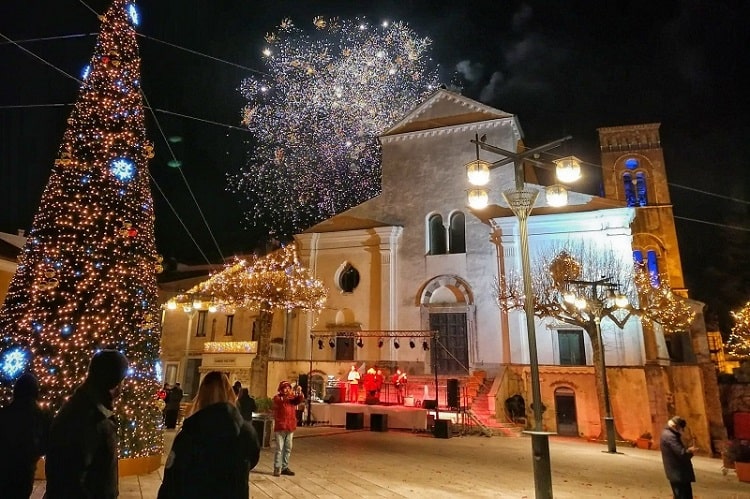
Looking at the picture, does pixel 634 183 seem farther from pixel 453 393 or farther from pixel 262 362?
pixel 262 362

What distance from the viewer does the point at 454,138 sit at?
26812mm

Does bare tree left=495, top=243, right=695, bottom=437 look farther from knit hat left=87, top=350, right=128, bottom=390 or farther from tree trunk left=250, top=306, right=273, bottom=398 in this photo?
knit hat left=87, top=350, right=128, bottom=390

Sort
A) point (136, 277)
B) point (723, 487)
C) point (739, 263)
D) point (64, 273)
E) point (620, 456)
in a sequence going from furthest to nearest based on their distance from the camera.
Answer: point (739, 263)
point (620, 456)
point (723, 487)
point (136, 277)
point (64, 273)

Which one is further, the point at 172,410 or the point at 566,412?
the point at 566,412

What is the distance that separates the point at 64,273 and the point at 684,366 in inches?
906

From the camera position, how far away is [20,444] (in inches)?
170

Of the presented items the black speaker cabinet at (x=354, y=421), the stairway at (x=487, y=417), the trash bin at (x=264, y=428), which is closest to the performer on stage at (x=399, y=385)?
the stairway at (x=487, y=417)

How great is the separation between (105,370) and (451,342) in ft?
71.7

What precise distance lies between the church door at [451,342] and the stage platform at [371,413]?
5438 millimetres

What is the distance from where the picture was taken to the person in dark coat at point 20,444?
4.21 meters

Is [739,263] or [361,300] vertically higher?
[739,263]

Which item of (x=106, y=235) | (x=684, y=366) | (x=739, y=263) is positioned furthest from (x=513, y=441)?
(x=739, y=263)

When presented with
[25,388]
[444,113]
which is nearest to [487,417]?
[25,388]

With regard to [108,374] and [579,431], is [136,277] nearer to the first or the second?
[108,374]
